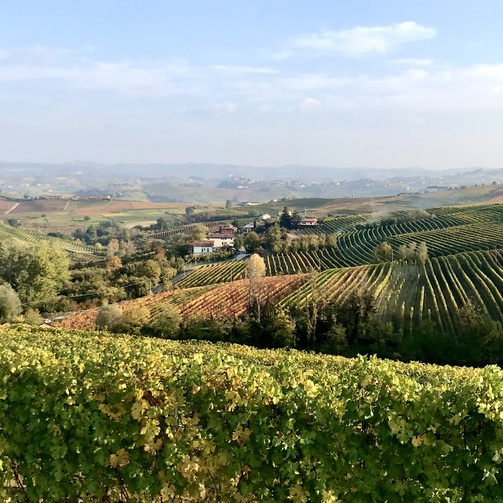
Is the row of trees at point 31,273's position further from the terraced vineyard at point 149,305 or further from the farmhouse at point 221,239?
the farmhouse at point 221,239

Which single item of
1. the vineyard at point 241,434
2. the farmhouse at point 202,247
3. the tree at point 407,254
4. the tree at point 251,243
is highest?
the vineyard at point 241,434

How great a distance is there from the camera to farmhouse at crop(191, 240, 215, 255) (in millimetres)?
93294

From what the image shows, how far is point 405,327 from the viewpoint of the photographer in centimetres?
3459

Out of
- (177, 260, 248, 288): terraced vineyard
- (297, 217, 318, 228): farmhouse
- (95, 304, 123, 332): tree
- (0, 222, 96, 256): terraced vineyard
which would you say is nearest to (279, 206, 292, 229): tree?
(297, 217, 318, 228): farmhouse

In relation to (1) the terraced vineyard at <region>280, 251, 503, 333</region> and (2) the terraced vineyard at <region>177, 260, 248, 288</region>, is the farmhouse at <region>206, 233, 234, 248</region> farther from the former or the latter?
(1) the terraced vineyard at <region>280, 251, 503, 333</region>

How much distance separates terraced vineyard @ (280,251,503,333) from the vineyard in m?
30.7

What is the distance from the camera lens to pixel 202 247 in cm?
9488

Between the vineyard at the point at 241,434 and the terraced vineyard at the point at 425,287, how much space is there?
30.7 meters

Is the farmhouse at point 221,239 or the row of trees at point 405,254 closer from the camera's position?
the row of trees at point 405,254

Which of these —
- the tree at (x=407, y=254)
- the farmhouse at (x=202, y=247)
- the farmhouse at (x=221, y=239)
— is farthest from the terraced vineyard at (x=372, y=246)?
the farmhouse at (x=221, y=239)

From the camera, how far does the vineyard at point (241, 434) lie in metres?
5.62

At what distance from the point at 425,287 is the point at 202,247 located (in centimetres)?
5740

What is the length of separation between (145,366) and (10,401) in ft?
7.75

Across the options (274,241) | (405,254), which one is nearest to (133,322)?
(405,254)
